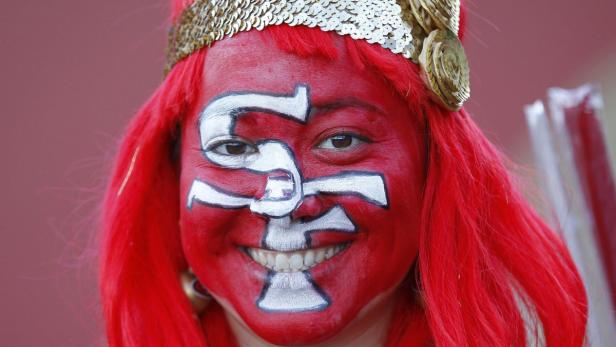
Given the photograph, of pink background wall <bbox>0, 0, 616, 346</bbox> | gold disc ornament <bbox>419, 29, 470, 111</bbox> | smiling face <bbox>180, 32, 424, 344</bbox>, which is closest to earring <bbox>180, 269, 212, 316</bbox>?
smiling face <bbox>180, 32, 424, 344</bbox>

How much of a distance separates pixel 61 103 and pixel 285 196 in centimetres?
208

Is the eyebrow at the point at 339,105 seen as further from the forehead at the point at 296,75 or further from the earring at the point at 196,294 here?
the earring at the point at 196,294

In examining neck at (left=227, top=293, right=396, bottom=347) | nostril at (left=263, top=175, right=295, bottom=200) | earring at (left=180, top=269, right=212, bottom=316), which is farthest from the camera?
earring at (left=180, top=269, right=212, bottom=316)

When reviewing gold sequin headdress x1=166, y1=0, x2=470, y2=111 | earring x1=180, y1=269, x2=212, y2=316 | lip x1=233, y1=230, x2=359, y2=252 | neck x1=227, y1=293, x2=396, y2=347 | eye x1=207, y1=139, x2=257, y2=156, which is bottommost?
neck x1=227, y1=293, x2=396, y2=347

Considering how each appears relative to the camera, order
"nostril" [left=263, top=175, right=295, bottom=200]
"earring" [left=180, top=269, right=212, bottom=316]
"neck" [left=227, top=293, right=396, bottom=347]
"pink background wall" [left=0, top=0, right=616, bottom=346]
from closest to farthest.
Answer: "nostril" [left=263, top=175, right=295, bottom=200], "neck" [left=227, top=293, right=396, bottom=347], "earring" [left=180, top=269, right=212, bottom=316], "pink background wall" [left=0, top=0, right=616, bottom=346]

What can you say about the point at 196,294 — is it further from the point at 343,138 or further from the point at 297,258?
the point at 343,138

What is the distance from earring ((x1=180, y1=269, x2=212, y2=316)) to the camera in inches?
69.4

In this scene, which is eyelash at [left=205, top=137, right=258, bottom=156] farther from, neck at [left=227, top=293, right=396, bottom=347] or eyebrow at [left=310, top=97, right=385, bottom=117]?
neck at [left=227, top=293, right=396, bottom=347]

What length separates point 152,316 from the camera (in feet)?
5.72

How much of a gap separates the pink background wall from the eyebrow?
5.34 feet

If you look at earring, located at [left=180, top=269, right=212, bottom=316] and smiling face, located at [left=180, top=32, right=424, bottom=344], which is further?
earring, located at [left=180, top=269, right=212, bottom=316]

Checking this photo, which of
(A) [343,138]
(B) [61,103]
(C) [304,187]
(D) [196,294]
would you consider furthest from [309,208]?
(B) [61,103]

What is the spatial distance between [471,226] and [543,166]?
541mm

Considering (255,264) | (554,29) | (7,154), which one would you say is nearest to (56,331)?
(7,154)
